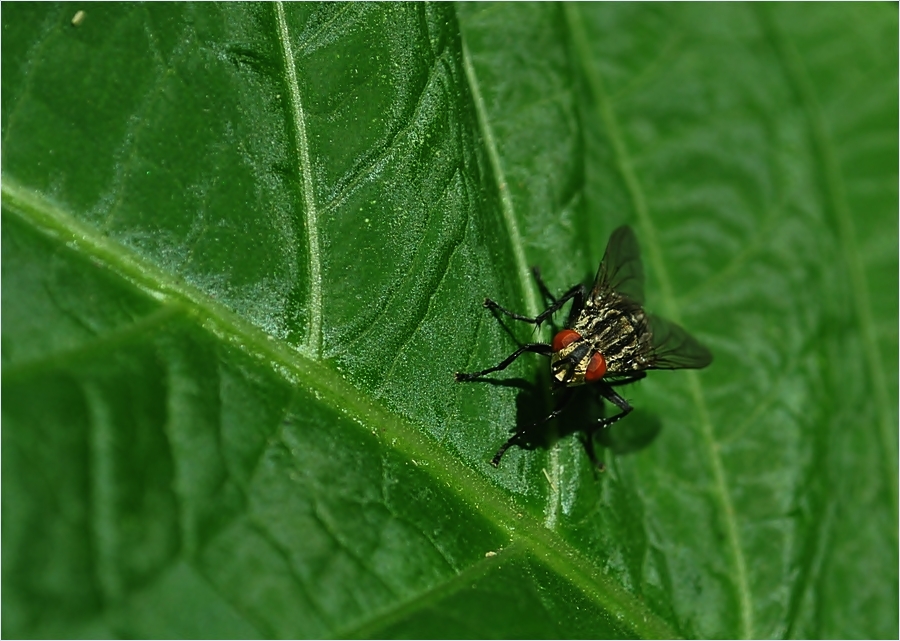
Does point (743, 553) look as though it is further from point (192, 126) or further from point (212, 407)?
point (192, 126)

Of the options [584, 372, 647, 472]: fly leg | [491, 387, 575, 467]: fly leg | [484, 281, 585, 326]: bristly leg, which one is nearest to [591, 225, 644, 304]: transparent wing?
[484, 281, 585, 326]: bristly leg

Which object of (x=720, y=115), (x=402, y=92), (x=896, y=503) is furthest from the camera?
(x=720, y=115)

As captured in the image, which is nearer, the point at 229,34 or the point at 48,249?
the point at 48,249

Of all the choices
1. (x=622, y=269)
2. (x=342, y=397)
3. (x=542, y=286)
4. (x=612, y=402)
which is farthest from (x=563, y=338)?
(x=342, y=397)

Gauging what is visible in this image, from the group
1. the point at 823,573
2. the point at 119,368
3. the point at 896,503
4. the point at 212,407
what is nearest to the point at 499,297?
the point at 212,407

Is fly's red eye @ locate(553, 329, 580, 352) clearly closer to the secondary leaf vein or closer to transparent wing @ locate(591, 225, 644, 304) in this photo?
transparent wing @ locate(591, 225, 644, 304)

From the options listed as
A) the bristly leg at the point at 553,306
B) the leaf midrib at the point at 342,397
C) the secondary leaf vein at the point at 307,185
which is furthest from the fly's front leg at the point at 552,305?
the secondary leaf vein at the point at 307,185

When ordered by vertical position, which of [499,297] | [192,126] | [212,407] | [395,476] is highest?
[192,126]

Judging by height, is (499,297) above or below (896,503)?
above
